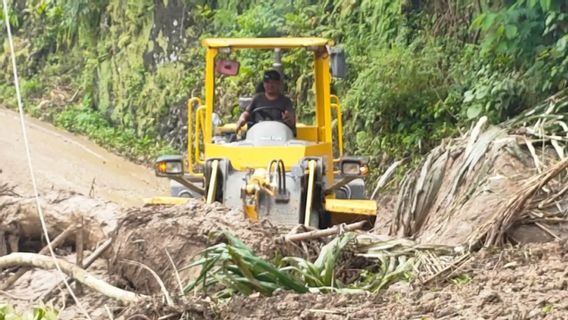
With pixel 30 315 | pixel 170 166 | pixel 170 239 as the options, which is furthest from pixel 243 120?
pixel 30 315

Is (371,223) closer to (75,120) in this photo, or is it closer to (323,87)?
(323,87)

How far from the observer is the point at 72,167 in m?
18.9

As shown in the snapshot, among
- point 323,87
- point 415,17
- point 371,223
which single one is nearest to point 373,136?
point 415,17

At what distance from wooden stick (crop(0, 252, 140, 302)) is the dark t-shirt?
147 inches

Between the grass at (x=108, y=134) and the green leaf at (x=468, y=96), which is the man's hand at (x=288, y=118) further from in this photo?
the grass at (x=108, y=134)

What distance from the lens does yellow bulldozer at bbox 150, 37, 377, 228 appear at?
32.8 feet

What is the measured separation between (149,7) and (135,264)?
50.0 ft

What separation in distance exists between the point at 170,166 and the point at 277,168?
1.04m

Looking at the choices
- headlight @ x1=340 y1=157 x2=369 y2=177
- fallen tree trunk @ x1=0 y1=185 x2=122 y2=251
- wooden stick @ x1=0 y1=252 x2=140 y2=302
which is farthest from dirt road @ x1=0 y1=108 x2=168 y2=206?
wooden stick @ x1=0 y1=252 x2=140 y2=302

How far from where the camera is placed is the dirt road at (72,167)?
17.0 m

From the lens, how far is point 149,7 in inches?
881

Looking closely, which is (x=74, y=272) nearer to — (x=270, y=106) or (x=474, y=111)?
(x=270, y=106)

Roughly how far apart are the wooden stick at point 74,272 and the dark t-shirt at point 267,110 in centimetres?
373

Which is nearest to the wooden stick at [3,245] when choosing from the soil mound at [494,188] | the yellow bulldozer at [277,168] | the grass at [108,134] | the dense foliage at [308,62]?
the yellow bulldozer at [277,168]
